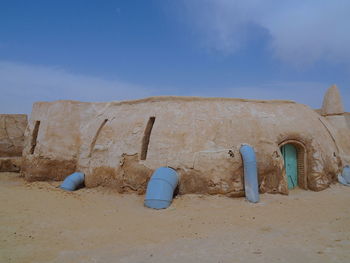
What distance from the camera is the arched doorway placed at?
11.0m

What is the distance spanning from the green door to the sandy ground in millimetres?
858

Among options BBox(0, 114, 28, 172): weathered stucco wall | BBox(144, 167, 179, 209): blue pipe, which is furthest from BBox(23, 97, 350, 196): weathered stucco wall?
BBox(0, 114, 28, 172): weathered stucco wall

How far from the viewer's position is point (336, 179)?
1179 centimetres

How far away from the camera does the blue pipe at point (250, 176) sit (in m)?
8.97

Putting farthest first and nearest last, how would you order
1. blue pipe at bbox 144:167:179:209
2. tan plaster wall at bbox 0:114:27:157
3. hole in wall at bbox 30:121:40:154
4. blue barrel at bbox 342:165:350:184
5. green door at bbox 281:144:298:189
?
tan plaster wall at bbox 0:114:27:157
hole in wall at bbox 30:121:40:154
blue barrel at bbox 342:165:350:184
green door at bbox 281:144:298:189
blue pipe at bbox 144:167:179:209

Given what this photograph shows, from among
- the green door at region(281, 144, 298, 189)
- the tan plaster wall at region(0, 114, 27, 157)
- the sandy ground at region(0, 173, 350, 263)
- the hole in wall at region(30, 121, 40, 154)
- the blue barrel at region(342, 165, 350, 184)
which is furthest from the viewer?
the tan plaster wall at region(0, 114, 27, 157)

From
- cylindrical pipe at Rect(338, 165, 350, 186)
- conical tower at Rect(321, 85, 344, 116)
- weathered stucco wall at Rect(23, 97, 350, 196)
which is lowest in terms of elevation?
cylindrical pipe at Rect(338, 165, 350, 186)

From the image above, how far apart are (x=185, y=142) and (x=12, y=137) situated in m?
11.9

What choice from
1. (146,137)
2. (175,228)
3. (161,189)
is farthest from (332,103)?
(175,228)

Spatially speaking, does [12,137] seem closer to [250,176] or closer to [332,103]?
[250,176]

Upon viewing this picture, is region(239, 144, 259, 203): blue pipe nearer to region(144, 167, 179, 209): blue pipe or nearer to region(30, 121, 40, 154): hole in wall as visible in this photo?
region(144, 167, 179, 209): blue pipe

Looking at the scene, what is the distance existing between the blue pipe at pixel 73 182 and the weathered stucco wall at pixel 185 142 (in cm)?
30

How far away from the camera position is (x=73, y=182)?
1109 cm

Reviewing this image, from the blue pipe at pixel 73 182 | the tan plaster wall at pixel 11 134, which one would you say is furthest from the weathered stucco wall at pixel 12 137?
the blue pipe at pixel 73 182
